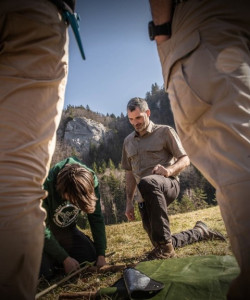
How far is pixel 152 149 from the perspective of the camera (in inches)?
136

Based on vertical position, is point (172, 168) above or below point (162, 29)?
below

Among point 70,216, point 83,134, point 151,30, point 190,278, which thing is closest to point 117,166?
point 83,134

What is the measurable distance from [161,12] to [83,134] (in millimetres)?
93669

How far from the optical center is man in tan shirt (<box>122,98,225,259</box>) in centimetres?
261

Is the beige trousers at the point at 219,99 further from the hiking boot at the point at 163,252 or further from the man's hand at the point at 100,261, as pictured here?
the man's hand at the point at 100,261

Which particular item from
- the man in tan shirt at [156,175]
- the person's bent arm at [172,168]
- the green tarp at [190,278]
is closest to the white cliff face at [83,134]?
the man in tan shirt at [156,175]

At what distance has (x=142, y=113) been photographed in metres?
3.58

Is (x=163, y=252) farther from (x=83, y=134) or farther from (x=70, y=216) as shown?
(x=83, y=134)

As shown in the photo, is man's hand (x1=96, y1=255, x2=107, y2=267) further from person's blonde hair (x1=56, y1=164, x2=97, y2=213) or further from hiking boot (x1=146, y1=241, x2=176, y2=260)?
person's blonde hair (x1=56, y1=164, x2=97, y2=213)

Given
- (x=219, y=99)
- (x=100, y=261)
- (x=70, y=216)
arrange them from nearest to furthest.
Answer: (x=219, y=99), (x=100, y=261), (x=70, y=216)

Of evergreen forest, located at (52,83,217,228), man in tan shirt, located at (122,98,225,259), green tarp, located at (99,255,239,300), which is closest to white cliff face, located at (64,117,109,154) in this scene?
evergreen forest, located at (52,83,217,228)

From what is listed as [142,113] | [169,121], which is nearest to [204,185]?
[169,121]

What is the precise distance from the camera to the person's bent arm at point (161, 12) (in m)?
1.13

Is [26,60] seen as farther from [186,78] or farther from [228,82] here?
[228,82]
